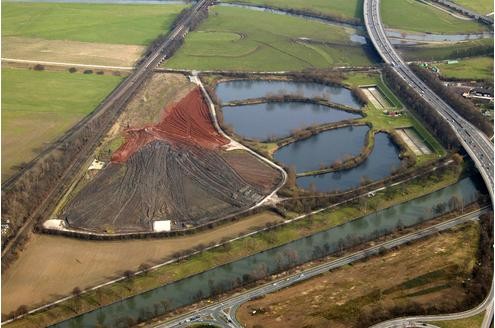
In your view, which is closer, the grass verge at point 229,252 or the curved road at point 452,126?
the curved road at point 452,126

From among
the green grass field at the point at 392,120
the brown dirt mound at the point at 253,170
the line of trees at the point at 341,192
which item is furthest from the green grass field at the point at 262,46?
the line of trees at the point at 341,192

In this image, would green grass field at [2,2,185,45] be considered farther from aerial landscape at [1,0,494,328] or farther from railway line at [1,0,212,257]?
railway line at [1,0,212,257]

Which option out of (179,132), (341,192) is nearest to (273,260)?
(341,192)

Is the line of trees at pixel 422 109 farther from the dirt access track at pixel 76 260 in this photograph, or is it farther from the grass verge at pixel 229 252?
the dirt access track at pixel 76 260

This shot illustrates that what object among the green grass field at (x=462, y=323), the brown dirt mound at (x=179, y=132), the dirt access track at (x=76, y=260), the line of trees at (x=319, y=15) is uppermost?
the line of trees at (x=319, y=15)

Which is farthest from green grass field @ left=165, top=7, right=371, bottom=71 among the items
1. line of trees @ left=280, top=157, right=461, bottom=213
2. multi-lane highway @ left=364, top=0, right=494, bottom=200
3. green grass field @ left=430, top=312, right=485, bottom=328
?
green grass field @ left=430, top=312, right=485, bottom=328

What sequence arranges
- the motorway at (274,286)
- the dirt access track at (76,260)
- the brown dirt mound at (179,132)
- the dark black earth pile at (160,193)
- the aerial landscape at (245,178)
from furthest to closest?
the brown dirt mound at (179,132) < the dark black earth pile at (160,193) < the dirt access track at (76,260) < the aerial landscape at (245,178) < the motorway at (274,286)
